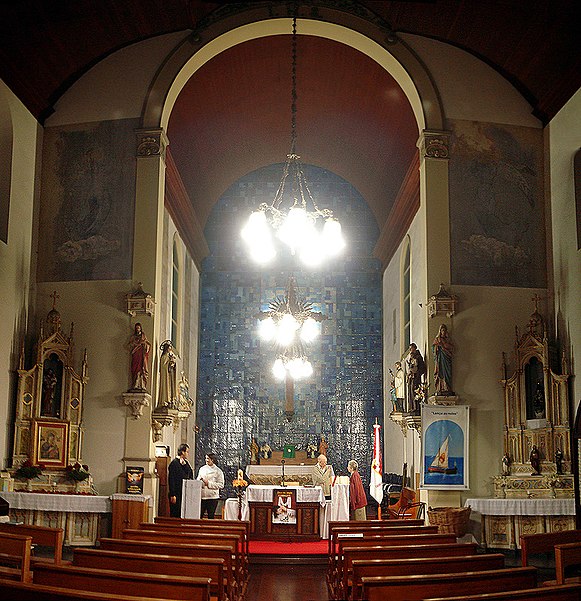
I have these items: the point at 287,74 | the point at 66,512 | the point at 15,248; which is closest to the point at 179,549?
the point at 66,512

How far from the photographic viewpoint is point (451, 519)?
40.5 feet

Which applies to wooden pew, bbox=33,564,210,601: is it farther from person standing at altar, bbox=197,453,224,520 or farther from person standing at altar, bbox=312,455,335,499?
person standing at altar, bbox=312,455,335,499

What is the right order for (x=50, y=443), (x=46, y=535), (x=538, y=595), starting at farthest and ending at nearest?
1. (x=50, y=443)
2. (x=46, y=535)
3. (x=538, y=595)

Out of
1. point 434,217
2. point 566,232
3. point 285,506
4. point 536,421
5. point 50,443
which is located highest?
point 434,217

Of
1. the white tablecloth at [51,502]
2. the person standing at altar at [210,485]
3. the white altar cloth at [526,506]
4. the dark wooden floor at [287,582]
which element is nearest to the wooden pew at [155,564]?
the dark wooden floor at [287,582]

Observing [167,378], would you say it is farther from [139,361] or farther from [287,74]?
[287,74]

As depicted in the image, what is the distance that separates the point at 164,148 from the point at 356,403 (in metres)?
9.01

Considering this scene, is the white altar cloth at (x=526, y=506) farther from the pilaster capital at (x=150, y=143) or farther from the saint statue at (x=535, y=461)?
the pilaster capital at (x=150, y=143)

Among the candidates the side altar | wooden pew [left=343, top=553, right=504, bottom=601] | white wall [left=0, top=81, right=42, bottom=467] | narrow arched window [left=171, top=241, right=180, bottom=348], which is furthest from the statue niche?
white wall [left=0, top=81, right=42, bottom=467]

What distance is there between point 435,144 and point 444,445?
5033 millimetres

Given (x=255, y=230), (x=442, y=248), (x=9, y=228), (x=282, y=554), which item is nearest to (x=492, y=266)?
(x=442, y=248)

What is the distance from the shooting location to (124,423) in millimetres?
13344

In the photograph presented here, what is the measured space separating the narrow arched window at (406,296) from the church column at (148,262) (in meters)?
5.85

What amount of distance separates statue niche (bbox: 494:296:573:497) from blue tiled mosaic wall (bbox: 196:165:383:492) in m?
7.55
